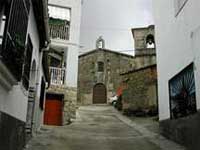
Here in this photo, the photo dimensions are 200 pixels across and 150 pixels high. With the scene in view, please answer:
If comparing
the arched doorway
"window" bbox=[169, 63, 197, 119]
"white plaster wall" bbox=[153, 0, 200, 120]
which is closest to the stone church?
the arched doorway

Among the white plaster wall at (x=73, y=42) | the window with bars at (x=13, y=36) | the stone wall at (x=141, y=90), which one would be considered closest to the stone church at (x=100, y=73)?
the stone wall at (x=141, y=90)

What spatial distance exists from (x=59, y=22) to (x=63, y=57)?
2.18 metres

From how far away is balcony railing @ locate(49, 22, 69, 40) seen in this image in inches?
683

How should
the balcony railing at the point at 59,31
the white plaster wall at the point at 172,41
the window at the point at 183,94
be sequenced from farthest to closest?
the balcony railing at the point at 59,31 → the window at the point at 183,94 → the white plaster wall at the point at 172,41

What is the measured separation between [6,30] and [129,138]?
693 cm

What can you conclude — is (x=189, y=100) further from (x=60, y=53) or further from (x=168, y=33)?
(x=60, y=53)

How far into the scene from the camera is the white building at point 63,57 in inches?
647

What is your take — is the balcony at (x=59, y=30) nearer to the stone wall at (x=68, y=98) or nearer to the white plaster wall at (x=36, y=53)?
the stone wall at (x=68, y=98)

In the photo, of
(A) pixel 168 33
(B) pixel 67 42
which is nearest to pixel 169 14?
(A) pixel 168 33

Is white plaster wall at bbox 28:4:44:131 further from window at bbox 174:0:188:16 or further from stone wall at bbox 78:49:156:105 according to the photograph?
stone wall at bbox 78:49:156:105

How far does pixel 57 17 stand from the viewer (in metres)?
17.6

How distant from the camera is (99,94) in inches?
1217

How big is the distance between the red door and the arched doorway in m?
14.0

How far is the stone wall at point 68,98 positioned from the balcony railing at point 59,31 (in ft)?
10.5
